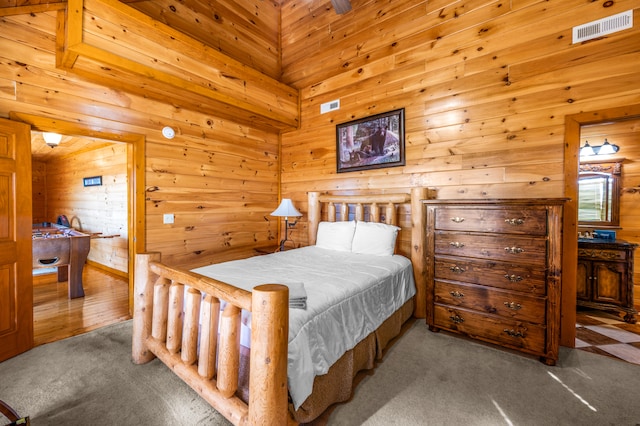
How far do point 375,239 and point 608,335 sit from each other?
2.33 metres

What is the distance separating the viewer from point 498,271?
7.01ft

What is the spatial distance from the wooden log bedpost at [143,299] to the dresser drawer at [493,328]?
2.35 m

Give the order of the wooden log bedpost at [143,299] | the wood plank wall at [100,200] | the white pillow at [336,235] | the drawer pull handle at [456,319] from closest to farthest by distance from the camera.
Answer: the wooden log bedpost at [143,299], the drawer pull handle at [456,319], the white pillow at [336,235], the wood plank wall at [100,200]

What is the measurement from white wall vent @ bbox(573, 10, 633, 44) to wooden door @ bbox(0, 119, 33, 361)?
4558 millimetres

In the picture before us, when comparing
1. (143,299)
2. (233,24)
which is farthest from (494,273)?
(233,24)

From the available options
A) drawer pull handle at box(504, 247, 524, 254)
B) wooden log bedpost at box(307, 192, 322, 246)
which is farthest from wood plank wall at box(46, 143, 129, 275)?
drawer pull handle at box(504, 247, 524, 254)

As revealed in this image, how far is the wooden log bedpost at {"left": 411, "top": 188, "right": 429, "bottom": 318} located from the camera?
2770mm

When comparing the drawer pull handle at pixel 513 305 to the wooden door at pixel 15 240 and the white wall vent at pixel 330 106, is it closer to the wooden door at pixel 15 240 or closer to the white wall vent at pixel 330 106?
the white wall vent at pixel 330 106

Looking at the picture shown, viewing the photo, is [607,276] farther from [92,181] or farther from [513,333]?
[92,181]

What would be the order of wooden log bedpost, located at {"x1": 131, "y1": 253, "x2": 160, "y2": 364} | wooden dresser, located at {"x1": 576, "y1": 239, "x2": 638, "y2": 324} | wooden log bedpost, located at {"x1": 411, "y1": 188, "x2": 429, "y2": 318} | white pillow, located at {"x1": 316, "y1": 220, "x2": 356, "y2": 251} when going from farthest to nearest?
1. white pillow, located at {"x1": 316, "y1": 220, "x2": 356, "y2": 251}
2. wooden dresser, located at {"x1": 576, "y1": 239, "x2": 638, "y2": 324}
3. wooden log bedpost, located at {"x1": 411, "y1": 188, "x2": 429, "y2": 318}
4. wooden log bedpost, located at {"x1": 131, "y1": 253, "x2": 160, "y2": 364}

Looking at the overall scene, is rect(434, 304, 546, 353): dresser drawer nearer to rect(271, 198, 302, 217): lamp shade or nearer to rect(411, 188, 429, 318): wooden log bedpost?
rect(411, 188, 429, 318): wooden log bedpost

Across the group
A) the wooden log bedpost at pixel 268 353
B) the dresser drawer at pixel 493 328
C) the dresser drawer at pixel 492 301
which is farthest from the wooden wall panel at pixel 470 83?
the wooden log bedpost at pixel 268 353

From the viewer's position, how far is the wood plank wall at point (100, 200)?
15.1 feet

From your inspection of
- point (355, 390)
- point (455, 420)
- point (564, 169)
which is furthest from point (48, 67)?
point (564, 169)
